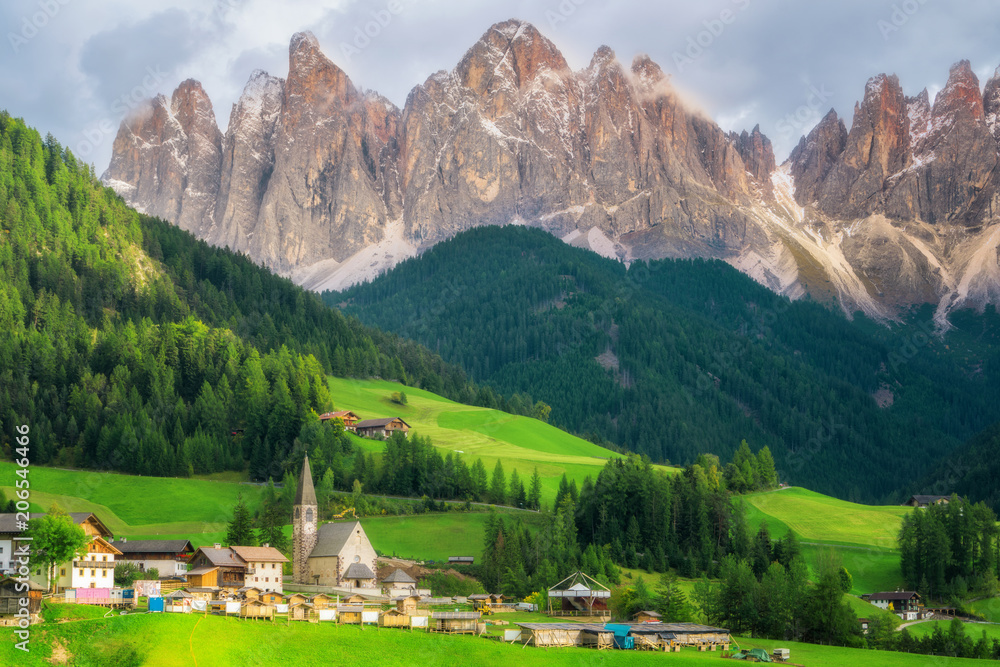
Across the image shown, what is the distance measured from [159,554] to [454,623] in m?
35.5

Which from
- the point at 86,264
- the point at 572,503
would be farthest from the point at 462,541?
the point at 86,264

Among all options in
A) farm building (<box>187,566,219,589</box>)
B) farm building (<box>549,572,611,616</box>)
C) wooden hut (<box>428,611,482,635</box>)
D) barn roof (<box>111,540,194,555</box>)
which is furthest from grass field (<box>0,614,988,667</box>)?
barn roof (<box>111,540,194,555</box>)

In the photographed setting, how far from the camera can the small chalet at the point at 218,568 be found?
310ft

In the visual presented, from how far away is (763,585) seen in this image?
94062 millimetres

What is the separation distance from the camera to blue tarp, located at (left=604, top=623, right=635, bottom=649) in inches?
3004

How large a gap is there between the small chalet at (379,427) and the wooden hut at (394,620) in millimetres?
90661

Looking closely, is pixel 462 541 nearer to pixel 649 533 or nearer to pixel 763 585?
pixel 649 533

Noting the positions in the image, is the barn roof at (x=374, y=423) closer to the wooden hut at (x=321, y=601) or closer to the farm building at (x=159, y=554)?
the farm building at (x=159, y=554)

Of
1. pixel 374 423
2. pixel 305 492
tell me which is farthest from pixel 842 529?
pixel 305 492

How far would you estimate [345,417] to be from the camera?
168 m

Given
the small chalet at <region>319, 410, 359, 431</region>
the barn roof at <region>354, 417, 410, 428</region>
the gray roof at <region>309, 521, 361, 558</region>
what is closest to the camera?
the gray roof at <region>309, 521, 361, 558</region>

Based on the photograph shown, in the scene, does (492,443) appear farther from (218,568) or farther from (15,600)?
(15,600)

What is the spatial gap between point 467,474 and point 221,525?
34.0m

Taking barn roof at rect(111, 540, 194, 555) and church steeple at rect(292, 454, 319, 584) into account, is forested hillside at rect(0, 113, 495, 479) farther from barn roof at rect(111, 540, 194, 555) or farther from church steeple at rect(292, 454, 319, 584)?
barn roof at rect(111, 540, 194, 555)
